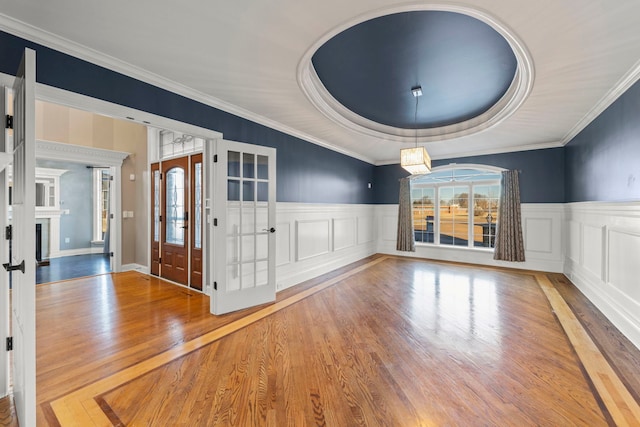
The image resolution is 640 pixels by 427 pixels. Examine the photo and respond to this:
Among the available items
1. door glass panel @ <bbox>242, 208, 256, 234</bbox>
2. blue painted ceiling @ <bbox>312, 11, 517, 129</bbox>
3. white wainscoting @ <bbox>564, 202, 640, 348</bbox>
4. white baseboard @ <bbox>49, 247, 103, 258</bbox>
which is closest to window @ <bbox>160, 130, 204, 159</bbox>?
door glass panel @ <bbox>242, 208, 256, 234</bbox>

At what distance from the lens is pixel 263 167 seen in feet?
12.7

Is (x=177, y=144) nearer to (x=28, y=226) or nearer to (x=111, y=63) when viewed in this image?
(x=111, y=63)

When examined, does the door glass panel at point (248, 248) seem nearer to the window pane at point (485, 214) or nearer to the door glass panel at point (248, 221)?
the door glass panel at point (248, 221)

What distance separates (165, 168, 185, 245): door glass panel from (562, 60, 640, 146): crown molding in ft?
18.4

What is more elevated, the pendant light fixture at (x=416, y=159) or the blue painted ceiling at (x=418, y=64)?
the blue painted ceiling at (x=418, y=64)

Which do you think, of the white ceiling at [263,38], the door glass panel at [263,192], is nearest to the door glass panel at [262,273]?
the door glass panel at [263,192]

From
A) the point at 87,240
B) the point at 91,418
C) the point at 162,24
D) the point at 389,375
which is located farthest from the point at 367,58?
the point at 87,240

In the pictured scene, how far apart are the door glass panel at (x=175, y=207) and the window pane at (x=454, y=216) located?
18.8ft

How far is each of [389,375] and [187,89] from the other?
3371 mm

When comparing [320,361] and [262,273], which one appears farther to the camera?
[262,273]

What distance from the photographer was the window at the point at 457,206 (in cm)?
629

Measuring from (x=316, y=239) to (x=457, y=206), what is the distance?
368 cm

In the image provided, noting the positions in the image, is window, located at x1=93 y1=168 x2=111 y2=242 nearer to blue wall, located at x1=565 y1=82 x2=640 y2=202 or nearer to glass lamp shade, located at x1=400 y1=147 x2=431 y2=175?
glass lamp shade, located at x1=400 y1=147 x2=431 y2=175

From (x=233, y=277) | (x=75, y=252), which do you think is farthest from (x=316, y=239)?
(x=75, y=252)
